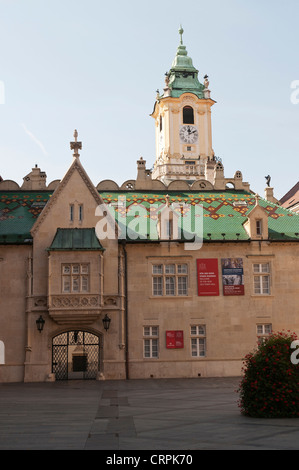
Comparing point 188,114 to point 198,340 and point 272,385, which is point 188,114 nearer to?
point 198,340

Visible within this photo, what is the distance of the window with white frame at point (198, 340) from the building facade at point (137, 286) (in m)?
0.07

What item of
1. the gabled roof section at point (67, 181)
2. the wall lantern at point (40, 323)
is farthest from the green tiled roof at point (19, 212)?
the wall lantern at point (40, 323)

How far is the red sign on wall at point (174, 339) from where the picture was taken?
4028 centimetres

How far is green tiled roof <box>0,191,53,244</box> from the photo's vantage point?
41.3 m

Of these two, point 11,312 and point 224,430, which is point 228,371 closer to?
point 11,312

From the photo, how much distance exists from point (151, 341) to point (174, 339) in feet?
5.03

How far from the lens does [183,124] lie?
12950 centimetres

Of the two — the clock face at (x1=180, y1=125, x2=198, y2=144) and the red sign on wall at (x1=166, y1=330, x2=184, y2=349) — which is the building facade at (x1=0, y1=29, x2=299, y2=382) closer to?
the red sign on wall at (x1=166, y1=330, x2=184, y2=349)

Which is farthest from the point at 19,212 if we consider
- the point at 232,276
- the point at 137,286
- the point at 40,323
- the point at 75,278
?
the point at 232,276

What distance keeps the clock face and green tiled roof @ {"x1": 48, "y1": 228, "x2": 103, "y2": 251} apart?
9027cm

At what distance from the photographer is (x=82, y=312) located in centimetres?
3869

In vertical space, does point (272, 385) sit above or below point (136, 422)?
above
